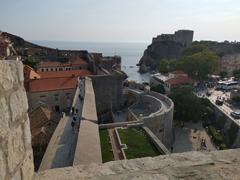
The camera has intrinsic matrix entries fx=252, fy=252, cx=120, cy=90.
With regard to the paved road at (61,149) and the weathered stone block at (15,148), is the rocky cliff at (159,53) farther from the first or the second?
the weathered stone block at (15,148)

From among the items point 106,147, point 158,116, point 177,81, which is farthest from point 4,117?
point 177,81

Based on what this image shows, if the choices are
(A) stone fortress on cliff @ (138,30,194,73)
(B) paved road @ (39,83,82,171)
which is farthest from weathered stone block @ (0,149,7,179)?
(A) stone fortress on cliff @ (138,30,194,73)

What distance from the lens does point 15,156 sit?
72.2 inches

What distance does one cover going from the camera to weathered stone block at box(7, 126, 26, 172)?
1756 mm

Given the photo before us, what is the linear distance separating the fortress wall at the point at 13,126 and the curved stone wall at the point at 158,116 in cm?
1281

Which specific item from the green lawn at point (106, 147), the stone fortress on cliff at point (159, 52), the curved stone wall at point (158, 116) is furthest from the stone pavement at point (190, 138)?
the stone fortress on cliff at point (159, 52)

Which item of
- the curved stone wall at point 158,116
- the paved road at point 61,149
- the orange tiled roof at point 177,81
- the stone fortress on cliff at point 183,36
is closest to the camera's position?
the paved road at point 61,149

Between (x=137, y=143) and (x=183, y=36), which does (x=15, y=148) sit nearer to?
(x=137, y=143)

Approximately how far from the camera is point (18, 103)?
190cm

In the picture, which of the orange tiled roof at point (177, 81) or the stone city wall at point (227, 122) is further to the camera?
the orange tiled roof at point (177, 81)

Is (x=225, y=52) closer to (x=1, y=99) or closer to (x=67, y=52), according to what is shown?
(x=67, y=52)

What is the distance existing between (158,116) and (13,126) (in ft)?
47.4

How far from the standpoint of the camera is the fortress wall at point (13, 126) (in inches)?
66.0

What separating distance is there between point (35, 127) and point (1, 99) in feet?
44.3
